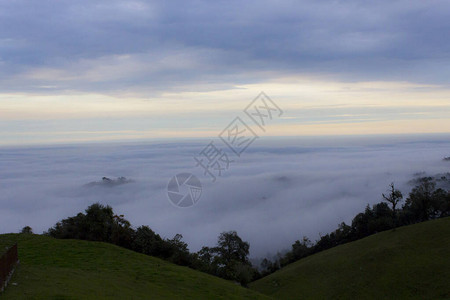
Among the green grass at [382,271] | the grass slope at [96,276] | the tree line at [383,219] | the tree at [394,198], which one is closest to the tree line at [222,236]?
the tree line at [383,219]

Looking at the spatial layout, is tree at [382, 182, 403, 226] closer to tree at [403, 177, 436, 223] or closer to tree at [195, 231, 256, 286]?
tree at [403, 177, 436, 223]

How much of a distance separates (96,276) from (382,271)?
31.2 meters

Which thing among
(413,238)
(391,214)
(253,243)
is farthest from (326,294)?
(253,243)

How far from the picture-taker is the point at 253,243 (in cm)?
16000

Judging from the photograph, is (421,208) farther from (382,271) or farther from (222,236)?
(222,236)

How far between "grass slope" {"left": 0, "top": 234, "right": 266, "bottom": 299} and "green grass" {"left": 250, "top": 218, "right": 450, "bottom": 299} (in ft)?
50.8

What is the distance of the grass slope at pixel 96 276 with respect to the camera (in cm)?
1769

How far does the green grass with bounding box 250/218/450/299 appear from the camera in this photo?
34.1 meters

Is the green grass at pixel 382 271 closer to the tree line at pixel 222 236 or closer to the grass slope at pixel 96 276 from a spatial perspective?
the tree line at pixel 222 236

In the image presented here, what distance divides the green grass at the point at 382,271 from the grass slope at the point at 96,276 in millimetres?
15480

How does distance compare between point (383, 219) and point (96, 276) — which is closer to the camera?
point (96, 276)

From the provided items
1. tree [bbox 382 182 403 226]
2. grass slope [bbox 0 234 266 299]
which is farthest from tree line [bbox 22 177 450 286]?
grass slope [bbox 0 234 266 299]

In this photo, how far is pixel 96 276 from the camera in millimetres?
22812

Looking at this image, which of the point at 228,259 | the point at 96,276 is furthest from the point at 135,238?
the point at 96,276
